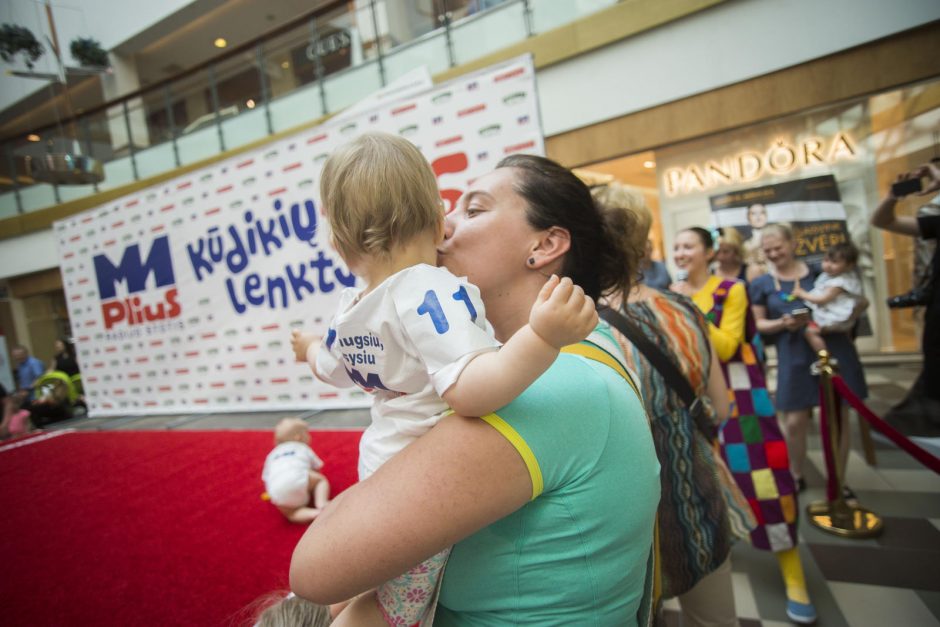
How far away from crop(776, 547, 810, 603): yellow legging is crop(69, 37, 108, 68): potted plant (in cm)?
592

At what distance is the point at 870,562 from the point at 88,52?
22.4ft

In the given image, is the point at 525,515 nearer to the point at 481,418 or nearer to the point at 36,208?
the point at 481,418

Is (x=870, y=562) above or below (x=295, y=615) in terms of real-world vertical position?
below

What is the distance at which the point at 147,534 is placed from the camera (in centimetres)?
180

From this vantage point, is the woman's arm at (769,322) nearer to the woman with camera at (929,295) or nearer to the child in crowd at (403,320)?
the woman with camera at (929,295)

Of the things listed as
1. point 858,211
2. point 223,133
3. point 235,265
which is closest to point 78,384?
point 223,133

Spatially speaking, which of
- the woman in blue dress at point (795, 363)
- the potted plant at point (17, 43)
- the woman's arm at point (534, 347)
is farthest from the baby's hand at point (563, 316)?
the potted plant at point (17, 43)

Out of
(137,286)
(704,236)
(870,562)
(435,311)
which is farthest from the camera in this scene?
(137,286)

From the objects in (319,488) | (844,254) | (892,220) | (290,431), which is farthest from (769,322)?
(290,431)

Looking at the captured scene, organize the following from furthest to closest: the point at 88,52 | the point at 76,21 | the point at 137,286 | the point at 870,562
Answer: the point at 137,286 → the point at 88,52 → the point at 76,21 → the point at 870,562

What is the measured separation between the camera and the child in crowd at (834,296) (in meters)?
3.06

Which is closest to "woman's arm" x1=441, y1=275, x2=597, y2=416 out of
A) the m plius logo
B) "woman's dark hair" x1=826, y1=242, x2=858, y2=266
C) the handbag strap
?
the handbag strap

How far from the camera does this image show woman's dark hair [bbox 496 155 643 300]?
1037 mm

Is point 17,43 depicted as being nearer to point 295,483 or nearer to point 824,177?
point 295,483
